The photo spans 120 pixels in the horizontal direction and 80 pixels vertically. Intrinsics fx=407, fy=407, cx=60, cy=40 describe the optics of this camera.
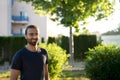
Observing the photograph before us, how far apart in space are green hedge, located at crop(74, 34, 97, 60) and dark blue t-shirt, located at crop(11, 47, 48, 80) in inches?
1070

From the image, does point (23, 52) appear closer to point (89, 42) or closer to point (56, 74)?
point (56, 74)

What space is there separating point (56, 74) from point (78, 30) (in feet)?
41.9

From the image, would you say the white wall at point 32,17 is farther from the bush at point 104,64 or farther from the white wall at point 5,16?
the bush at point 104,64

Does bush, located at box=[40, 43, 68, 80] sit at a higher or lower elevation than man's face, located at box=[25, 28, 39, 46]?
lower

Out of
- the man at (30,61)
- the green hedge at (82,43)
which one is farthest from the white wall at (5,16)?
the man at (30,61)

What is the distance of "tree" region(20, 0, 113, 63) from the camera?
24.4 m

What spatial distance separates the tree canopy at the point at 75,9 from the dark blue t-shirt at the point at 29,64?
18178 millimetres

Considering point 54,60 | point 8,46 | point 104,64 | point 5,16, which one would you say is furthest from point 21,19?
point 104,64

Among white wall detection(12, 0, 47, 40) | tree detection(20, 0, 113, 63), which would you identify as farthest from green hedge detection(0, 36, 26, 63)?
white wall detection(12, 0, 47, 40)

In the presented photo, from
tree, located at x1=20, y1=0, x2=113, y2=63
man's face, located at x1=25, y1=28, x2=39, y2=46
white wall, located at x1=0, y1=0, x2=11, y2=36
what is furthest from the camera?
white wall, located at x1=0, y1=0, x2=11, y2=36

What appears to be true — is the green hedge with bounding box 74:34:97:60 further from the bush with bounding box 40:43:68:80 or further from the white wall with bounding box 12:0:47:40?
the white wall with bounding box 12:0:47:40

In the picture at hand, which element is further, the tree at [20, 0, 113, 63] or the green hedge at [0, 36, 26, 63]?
the green hedge at [0, 36, 26, 63]

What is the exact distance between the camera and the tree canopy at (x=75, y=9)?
2442 cm

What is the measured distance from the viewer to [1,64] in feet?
102
